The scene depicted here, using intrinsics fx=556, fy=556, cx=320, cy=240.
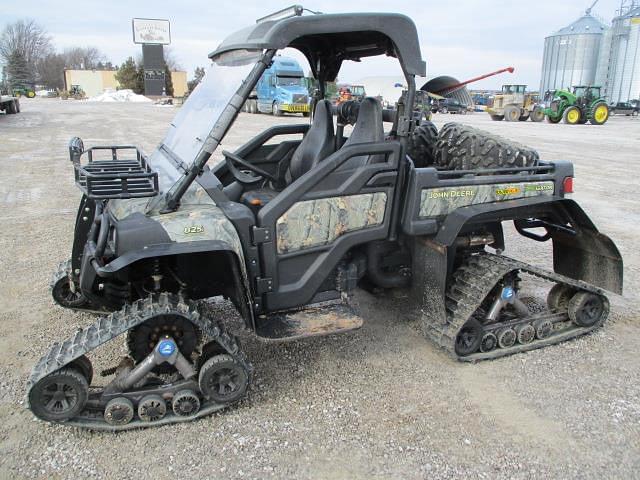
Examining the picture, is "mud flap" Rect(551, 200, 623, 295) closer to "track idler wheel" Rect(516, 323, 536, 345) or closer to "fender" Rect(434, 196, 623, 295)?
"fender" Rect(434, 196, 623, 295)

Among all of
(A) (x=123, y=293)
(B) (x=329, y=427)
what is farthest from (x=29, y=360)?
(B) (x=329, y=427)

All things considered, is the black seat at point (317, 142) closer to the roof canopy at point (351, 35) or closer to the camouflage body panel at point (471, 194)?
the roof canopy at point (351, 35)

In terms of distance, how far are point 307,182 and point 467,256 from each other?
1671 mm

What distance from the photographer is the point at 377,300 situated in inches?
213

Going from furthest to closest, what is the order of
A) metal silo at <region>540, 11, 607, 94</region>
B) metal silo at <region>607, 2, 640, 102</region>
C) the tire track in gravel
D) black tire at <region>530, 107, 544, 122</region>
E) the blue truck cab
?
1. metal silo at <region>540, 11, 607, 94</region>
2. metal silo at <region>607, 2, 640, 102</region>
3. black tire at <region>530, 107, 544, 122</region>
4. the blue truck cab
5. the tire track in gravel

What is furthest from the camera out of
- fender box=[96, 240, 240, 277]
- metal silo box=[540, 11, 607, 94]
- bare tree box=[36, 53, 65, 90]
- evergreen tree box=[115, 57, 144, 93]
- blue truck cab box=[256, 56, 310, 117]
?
bare tree box=[36, 53, 65, 90]

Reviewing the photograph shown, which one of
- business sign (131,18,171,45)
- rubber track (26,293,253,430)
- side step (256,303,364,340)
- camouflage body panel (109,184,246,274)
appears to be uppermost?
business sign (131,18,171,45)

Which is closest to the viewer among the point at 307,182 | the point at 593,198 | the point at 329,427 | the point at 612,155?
the point at 329,427

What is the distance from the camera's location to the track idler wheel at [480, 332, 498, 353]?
4324 millimetres

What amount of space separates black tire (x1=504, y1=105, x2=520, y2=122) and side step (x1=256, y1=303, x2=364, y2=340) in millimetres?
30989

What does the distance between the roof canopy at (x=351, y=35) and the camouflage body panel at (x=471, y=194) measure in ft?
2.88

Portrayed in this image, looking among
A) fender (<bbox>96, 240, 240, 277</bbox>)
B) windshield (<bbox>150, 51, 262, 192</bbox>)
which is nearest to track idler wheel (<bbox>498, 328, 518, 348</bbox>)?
fender (<bbox>96, 240, 240, 277</bbox>)

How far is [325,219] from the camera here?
3795 millimetres

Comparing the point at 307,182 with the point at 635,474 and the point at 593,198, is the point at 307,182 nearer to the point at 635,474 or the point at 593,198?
the point at 635,474
